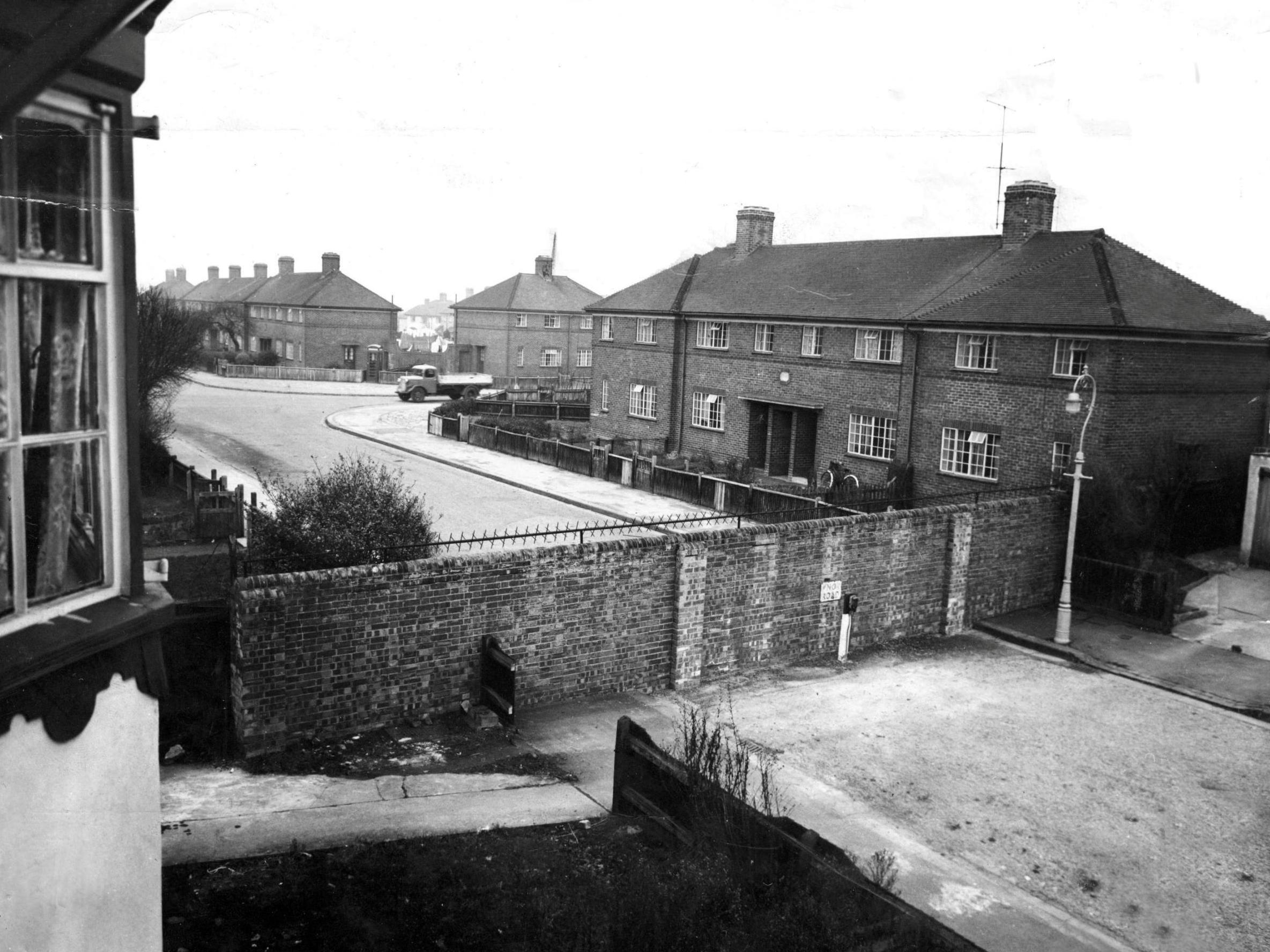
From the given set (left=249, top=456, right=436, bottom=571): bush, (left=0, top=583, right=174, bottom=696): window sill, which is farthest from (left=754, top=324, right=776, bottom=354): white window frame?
(left=0, top=583, right=174, bottom=696): window sill

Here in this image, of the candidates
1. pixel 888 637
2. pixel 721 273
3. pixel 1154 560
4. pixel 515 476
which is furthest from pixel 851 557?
pixel 721 273

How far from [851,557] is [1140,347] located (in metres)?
12.3

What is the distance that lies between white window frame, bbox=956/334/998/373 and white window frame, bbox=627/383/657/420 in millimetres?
13474

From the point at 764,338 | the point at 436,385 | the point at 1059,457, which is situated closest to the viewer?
the point at 1059,457

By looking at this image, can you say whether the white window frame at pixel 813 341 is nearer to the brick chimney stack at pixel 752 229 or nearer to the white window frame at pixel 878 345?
the white window frame at pixel 878 345

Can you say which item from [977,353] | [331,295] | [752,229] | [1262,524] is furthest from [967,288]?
[331,295]

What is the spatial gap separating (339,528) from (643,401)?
26.8 meters

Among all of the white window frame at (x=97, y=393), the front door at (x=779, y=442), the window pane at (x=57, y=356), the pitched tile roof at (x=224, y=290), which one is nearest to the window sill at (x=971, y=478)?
the front door at (x=779, y=442)

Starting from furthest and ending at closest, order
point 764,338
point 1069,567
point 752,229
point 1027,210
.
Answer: point 752,229, point 764,338, point 1027,210, point 1069,567

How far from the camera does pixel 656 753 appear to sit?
32.0 ft

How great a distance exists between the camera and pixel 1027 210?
2995 centimetres

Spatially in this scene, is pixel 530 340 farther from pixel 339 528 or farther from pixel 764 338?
pixel 339 528

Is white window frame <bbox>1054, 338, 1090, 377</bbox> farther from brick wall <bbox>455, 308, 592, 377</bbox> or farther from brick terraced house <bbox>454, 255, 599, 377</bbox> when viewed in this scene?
brick wall <bbox>455, 308, 592, 377</bbox>

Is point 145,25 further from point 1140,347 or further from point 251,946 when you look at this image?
point 1140,347
